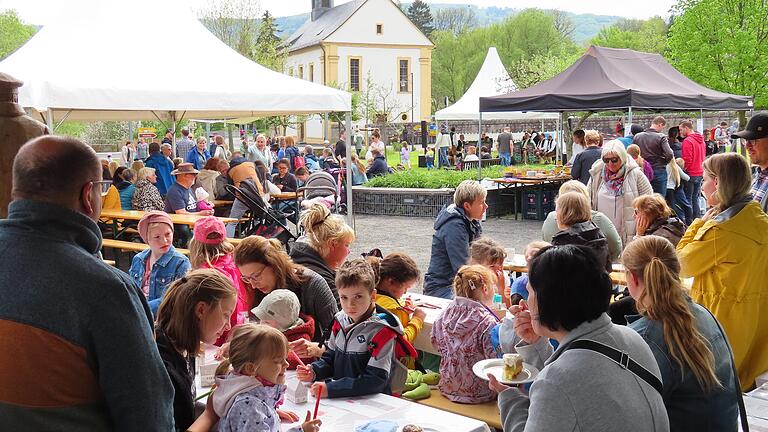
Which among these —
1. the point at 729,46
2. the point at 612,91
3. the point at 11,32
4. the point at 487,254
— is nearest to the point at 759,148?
the point at 487,254

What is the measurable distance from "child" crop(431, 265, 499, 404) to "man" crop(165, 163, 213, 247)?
643 centimetres

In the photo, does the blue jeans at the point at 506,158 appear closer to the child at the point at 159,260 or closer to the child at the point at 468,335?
the child at the point at 159,260

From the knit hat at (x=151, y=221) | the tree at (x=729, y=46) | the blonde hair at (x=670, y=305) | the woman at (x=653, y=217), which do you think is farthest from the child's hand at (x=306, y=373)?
the tree at (x=729, y=46)

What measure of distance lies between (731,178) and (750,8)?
33.1 m

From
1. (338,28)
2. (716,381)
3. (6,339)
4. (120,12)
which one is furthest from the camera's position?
(338,28)

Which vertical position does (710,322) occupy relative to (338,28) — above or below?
below

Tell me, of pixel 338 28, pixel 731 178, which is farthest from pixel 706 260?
pixel 338 28

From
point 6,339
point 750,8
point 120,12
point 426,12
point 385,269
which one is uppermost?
point 426,12

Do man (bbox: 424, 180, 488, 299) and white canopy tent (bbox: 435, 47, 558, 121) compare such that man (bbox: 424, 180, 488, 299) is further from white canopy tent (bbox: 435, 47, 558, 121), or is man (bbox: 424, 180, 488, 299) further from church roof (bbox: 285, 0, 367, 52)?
church roof (bbox: 285, 0, 367, 52)

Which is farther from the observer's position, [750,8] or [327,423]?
[750,8]

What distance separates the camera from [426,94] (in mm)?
63375

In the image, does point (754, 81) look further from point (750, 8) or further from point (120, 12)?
point (120, 12)

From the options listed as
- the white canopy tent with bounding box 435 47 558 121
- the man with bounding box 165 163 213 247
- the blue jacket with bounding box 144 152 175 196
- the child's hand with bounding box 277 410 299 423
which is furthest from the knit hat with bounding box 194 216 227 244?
the white canopy tent with bounding box 435 47 558 121

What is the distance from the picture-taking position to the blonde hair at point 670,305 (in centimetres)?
277
